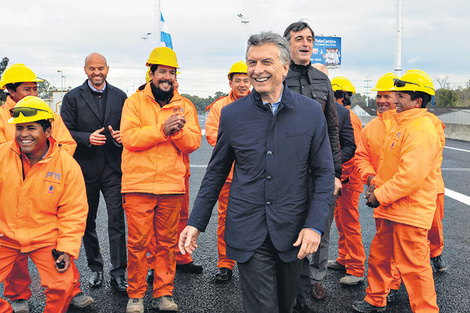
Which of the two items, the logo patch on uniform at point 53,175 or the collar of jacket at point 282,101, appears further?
the logo patch on uniform at point 53,175

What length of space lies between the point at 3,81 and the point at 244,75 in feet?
8.42

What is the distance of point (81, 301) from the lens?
4055 millimetres

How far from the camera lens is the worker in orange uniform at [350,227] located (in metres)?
4.67

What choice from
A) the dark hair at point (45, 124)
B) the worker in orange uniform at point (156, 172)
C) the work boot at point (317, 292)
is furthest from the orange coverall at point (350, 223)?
the dark hair at point (45, 124)

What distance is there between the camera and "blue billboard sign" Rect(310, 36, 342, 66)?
56.7m

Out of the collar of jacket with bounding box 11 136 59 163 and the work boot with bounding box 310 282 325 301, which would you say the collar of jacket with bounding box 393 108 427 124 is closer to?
the work boot with bounding box 310 282 325 301

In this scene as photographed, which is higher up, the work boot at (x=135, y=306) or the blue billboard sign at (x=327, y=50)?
the blue billboard sign at (x=327, y=50)

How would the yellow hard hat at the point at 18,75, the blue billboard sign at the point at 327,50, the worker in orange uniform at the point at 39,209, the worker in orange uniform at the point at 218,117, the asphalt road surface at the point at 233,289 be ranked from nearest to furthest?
the worker in orange uniform at the point at 39,209
the asphalt road surface at the point at 233,289
the yellow hard hat at the point at 18,75
the worker in orange uniform at the point at 218,117
the blue billboard sign at the point at 327,50

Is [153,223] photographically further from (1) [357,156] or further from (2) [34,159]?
(1) [357,156]

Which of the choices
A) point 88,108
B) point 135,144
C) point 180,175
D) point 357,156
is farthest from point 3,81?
point 357,156

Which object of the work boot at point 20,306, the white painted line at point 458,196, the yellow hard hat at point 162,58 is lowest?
the white painted line at point 458,196

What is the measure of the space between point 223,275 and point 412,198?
2150 millimetres

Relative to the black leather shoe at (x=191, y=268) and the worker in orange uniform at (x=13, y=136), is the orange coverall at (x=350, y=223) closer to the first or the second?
the black leather shoe at (x=191, y=268)

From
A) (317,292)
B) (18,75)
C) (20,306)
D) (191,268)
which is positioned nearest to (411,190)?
(317,292)
